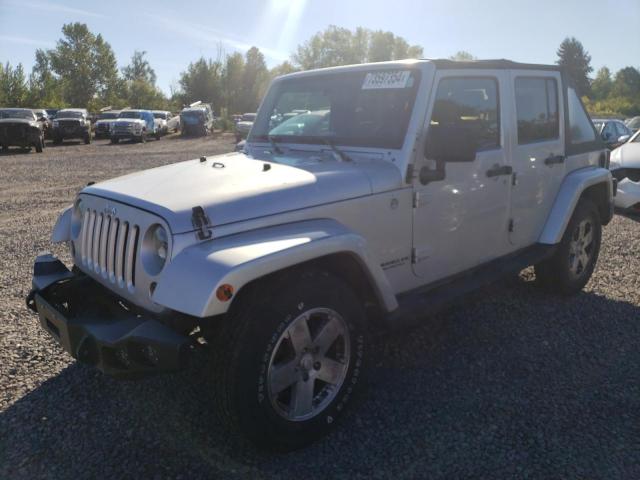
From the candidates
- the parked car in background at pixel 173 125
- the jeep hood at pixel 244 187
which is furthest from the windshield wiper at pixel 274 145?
the parked car in background at pixel 173 125

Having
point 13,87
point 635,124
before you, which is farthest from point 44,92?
point 635,124

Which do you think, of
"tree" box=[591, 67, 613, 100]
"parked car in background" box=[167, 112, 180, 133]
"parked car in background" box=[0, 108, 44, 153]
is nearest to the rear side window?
"parked car in background" box=[0, 108, 44, 153]

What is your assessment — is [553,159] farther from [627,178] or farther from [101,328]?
[627,178]

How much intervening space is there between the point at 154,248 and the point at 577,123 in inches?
157

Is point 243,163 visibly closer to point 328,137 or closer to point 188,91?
point 328,137

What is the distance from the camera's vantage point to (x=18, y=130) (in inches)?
838

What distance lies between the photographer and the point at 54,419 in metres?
3.11

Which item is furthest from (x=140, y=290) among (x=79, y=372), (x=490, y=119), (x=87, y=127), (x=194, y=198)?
(x=87, y=127)

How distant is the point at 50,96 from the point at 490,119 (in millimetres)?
55082

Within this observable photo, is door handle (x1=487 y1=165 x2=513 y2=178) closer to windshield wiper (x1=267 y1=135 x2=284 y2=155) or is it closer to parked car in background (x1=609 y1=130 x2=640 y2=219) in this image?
windshield wiper (x1=267 y1=135 x2=284 y2=155)

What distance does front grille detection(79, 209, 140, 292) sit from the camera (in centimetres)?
274

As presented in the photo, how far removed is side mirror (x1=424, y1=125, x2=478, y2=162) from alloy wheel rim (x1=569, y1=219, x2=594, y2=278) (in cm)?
211

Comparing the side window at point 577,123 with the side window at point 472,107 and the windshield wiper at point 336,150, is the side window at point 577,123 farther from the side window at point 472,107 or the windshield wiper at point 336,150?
the windshield wiper at point 336,150

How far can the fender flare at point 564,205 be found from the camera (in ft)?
14.8
